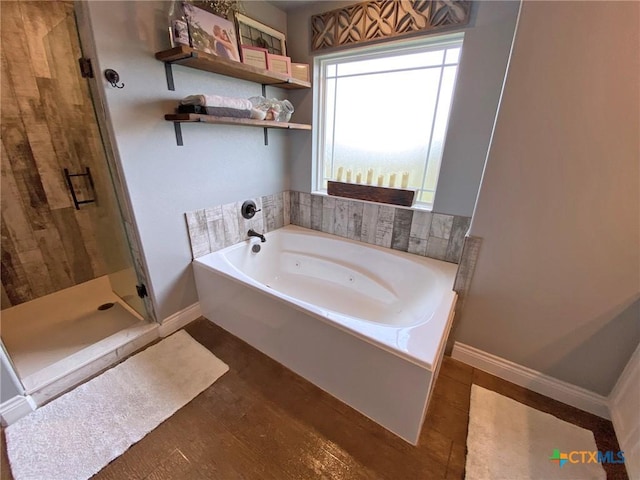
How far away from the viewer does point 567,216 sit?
4.11 feet

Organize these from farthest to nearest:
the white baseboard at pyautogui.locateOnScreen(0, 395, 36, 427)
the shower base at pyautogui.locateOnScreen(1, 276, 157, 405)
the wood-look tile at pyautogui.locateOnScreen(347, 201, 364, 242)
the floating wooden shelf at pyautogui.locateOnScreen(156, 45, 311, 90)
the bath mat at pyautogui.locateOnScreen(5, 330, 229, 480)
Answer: the wood-look tile at pyautogui.locateOnScreen(347, 201, 364, 242), the shower base at pyautogui.locateOnScreen(1, 276, 157, 405), the floating wooden shelf at pyautogui.locateOnScreen(156, 45, 311, 90), the white baseboard at pyautogui.locateOnScreen(0, 395, 36, 427), the bath mat at pyautogui.locateOnScreen(5, 330, 229, 480)

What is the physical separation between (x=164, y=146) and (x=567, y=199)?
221 cm

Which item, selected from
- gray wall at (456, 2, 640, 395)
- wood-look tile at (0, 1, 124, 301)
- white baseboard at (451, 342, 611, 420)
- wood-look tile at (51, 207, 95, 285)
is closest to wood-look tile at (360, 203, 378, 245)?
gray wall at (456, 2, 640, 395)

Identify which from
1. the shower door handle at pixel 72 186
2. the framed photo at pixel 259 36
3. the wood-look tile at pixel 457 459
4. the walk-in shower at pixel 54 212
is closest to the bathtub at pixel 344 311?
the wood-look tile at pixel 457 459

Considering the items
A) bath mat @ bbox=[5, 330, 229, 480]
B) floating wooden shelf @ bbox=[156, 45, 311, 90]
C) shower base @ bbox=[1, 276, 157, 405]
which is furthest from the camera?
shower base @ bbox=[1, 276, 157, 405]

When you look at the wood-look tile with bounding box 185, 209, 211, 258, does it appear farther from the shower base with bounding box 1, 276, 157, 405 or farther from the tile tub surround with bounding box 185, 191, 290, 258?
the shower base with bounding box 1, 276, 157, 405

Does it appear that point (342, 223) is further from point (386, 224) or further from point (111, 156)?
point (111, 156)

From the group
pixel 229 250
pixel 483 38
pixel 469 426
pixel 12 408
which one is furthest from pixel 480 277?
pixel 12 408

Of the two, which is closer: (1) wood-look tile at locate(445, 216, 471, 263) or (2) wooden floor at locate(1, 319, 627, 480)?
(2) wooden floor at locate(1, 319, 627, 480)

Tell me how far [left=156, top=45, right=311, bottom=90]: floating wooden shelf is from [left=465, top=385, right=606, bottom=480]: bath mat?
2.41 metres

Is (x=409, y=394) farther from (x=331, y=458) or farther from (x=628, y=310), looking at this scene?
(x=628, y=310)

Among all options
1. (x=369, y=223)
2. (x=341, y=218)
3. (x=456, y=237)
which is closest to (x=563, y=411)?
(x=456, y=237)

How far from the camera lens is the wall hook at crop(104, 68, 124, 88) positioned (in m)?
1.33

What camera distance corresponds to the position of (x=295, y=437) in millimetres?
1294
